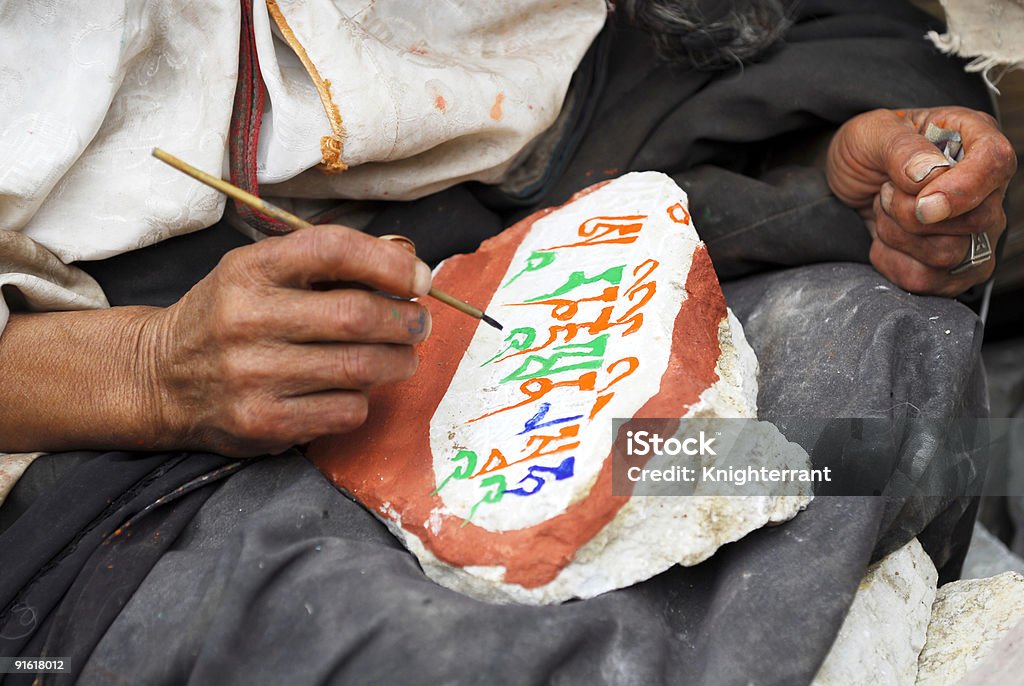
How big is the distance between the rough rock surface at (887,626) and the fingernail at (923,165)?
51 centimetres

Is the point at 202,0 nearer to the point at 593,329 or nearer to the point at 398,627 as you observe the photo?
the point at 593,329

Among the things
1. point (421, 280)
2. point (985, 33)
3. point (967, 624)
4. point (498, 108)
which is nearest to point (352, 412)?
point (421, 280)

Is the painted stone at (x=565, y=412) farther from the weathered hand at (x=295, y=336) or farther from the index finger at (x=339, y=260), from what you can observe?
the index finger at (x=339, y=260)

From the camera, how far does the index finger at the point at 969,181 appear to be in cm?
119

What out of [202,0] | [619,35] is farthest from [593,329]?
[619,35]

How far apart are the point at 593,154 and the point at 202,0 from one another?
0.68 meters

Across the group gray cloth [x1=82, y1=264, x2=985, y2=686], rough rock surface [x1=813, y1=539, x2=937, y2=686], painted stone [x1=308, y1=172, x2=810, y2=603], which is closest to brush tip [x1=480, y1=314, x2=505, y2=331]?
painted stone [x1=308, y1=172, x2=810, y2=603]

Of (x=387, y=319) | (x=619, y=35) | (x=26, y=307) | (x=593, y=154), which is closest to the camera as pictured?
(x=387, y=319)

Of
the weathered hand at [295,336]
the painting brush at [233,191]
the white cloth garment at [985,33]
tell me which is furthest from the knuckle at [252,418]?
the white cloth garment at [985,33]

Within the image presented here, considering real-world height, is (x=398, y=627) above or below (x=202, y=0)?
below

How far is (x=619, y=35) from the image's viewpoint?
1.66 m

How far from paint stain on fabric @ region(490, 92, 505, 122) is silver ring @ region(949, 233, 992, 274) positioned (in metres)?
0.72

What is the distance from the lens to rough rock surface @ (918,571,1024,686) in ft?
3.09

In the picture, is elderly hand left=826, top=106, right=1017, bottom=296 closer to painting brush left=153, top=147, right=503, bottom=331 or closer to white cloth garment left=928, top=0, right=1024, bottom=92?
white cloth garment left=928, top=0, right=1024, bottom=92
